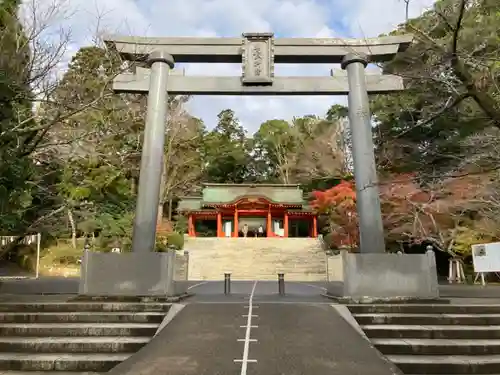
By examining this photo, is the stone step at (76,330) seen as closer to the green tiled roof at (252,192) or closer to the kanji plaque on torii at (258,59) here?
the kanji plaque on torii at (258,59)

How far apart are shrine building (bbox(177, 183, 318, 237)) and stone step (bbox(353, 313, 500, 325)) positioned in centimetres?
2486

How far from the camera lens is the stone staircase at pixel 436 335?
5.08 m

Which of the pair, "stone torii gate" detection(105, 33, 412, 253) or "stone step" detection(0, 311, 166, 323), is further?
"stone torii gate" detection(105, 33, 412, 253)

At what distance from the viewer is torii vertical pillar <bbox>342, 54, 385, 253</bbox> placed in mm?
8852

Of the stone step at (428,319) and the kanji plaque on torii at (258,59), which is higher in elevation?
the kanji plaque on torii at (258,59)

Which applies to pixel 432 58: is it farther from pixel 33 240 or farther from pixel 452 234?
pixel 33 240

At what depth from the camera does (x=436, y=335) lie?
5988mm

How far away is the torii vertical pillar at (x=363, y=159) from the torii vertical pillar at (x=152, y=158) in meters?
4.34

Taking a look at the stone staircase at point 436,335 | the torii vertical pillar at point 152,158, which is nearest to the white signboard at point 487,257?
the stone staircase at point 436,335

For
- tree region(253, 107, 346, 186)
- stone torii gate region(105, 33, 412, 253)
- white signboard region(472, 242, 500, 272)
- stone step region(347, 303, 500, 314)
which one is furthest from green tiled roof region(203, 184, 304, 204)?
stone step region(347, 303, 500, 314)

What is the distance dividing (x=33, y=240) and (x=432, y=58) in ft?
75.5

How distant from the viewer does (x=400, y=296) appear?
7891mm

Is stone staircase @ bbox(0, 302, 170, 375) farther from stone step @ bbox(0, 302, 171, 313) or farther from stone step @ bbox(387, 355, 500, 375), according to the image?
stone step @ bbox(387, 355, 500, 375)

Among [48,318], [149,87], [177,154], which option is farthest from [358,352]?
[177,154]
